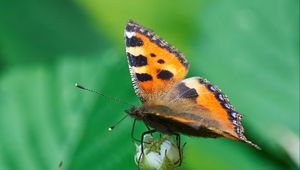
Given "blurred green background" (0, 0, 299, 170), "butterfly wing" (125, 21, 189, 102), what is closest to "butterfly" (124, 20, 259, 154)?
"butterfly wing" (125, 21, 189, 102)


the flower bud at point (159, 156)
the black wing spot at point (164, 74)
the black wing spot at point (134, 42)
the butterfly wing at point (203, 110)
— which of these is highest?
the black wing spot at point (134, 42)

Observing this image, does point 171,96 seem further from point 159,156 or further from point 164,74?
point 159,156

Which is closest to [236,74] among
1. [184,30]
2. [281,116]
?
[281,116]

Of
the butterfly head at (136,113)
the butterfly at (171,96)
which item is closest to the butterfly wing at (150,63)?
the butterfly at (171,96)

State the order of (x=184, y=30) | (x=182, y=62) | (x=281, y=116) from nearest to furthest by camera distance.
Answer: (x=182, y=62) → (x=281, y=116) → (x=184, y=30)

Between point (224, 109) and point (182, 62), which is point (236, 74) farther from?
point (224, 109)

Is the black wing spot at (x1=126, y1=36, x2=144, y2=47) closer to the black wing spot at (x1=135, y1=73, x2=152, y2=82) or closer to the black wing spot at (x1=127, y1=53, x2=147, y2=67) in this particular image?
the black wing spot at (x1=127, y1=53, x2=147, y2=67)

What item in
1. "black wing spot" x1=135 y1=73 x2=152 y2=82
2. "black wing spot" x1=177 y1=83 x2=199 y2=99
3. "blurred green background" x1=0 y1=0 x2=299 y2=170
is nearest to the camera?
"black wing spot" x1=177 y1=83 x2=199 y2=99

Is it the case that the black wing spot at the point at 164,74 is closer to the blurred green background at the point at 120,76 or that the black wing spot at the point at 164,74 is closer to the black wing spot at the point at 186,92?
the black wing spot at the point at 186,92
